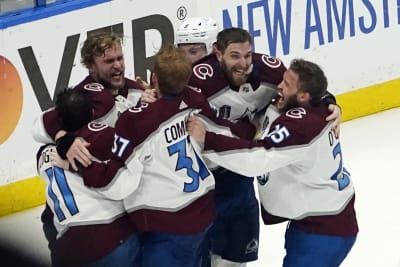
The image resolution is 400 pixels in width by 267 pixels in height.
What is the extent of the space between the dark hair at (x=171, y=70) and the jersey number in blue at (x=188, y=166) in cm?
18

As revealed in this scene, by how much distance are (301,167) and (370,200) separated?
2.16 m

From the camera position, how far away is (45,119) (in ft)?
13.3

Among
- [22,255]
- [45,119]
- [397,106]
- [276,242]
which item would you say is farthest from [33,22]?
[22,255]

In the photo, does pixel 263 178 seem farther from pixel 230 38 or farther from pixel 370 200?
pixel 370 200

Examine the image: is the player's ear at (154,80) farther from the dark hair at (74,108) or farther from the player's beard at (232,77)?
the player's beard at (232,77)

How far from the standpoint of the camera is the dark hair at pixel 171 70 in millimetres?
3799

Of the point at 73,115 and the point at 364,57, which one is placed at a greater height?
the point at 73,115

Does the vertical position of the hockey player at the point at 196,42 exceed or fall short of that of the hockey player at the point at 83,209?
it exceeds it

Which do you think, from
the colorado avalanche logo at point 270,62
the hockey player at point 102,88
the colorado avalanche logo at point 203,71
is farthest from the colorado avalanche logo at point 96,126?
the colorado avalanche logo at point 270,62

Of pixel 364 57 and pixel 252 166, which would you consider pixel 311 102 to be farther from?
pixel 364 57

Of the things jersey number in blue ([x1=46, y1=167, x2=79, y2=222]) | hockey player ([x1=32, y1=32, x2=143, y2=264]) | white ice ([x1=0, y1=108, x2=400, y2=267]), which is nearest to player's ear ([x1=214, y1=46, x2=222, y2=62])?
hockey player ([x1=32, y1=32, x2=143, y2=264])

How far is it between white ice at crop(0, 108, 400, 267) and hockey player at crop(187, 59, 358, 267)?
1001 millimetres

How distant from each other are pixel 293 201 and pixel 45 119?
2.96 ft

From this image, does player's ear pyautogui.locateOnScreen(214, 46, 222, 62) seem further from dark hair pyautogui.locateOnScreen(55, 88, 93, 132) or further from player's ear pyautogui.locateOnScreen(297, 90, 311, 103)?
dark hair pyautogui.locateOnScreen(55, 88, 93, 132)
